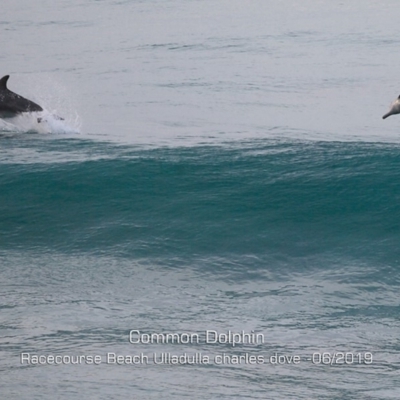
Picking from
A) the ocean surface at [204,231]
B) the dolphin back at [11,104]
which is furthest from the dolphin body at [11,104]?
the ocean surface at [204,231]

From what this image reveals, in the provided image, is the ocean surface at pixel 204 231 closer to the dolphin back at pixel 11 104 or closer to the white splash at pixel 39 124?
the white splash at pixel 39 124

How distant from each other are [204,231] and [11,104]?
4.96 meters

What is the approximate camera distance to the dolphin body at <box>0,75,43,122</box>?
40.3 ft

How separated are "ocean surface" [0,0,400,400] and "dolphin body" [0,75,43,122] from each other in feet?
0.45

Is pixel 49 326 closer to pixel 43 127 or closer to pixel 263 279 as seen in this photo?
pixel 263 279

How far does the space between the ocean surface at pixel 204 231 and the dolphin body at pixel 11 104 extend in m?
0.14

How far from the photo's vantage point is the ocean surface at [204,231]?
5.45 m

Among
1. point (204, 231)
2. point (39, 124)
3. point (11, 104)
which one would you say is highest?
point (11, 104)

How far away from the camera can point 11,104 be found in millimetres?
12328

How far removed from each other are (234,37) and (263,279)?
45.1 feet

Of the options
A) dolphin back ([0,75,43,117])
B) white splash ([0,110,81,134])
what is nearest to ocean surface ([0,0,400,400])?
white splash ([0,110,81,134])

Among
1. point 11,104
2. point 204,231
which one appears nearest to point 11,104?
point 11,104

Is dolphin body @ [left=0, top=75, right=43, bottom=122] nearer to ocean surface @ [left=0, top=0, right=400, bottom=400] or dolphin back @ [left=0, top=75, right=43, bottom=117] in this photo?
dolphin back @ [left=0, top=75, right=43, bottom=117]

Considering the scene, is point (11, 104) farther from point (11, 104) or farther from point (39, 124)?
point (39, 124)
